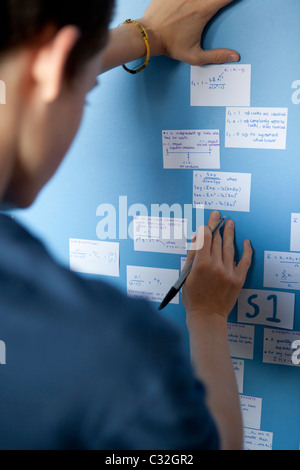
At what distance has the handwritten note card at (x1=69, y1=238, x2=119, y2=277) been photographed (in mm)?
1180

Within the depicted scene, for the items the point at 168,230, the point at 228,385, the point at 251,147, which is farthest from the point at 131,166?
the point at 228,385

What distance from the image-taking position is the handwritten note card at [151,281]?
3.75 ft

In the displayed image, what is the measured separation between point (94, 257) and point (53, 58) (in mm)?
826

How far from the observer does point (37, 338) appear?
430 mm

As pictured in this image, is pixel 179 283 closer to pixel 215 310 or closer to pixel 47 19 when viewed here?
pixel 215 310

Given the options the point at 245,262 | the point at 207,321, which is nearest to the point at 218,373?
the point at 207,321

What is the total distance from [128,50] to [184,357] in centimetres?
66

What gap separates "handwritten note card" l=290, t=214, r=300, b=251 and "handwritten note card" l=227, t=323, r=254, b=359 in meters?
0.22

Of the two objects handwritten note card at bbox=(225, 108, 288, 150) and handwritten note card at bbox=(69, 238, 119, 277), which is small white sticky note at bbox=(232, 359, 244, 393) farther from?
handwritten note card at bbox=(225, 108, 288, 150)

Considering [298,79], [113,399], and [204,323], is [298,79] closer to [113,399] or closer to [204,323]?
[204,323]

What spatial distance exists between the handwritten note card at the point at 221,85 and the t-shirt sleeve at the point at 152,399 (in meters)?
0.61

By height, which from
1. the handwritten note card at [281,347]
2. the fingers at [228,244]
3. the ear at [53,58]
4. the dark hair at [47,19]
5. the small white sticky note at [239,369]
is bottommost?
the small white sticky note at [239,369]

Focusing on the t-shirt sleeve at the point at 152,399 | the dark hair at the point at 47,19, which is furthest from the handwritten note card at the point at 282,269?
the dark hair at the point at 47,19

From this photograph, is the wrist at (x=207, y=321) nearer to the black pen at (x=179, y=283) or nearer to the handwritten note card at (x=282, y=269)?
the black pen at (x=179, y=283)
